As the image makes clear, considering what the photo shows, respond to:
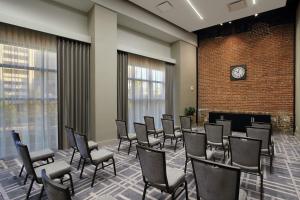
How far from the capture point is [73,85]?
4.81 m

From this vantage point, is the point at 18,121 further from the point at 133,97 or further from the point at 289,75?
the point at 289,75

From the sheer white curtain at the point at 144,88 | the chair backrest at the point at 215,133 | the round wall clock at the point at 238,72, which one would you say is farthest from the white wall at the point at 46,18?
the round wall clock at the point at 238,72

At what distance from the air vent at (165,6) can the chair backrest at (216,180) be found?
16.8 ft

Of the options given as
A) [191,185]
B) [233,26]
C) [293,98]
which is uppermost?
[233,26]

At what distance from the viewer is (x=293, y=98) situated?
263 inches

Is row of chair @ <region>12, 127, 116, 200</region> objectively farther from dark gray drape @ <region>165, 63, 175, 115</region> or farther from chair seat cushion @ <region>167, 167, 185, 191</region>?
dark gray drape @ <region>165, 63, 175, 115</region>

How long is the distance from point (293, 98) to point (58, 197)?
812 centimetres

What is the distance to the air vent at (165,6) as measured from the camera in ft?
17.8

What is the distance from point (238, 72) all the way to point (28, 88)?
7.68 m

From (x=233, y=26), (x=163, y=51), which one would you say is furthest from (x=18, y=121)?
(x=233, y=26)

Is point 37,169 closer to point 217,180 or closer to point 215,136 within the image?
point 217,180

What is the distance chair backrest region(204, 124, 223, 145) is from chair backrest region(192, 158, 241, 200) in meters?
2.13

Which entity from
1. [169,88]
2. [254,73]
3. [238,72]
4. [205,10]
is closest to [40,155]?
[169,88]

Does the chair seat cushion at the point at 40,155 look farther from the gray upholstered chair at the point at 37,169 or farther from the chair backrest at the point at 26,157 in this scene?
the chair backrest at the point at 26,157
